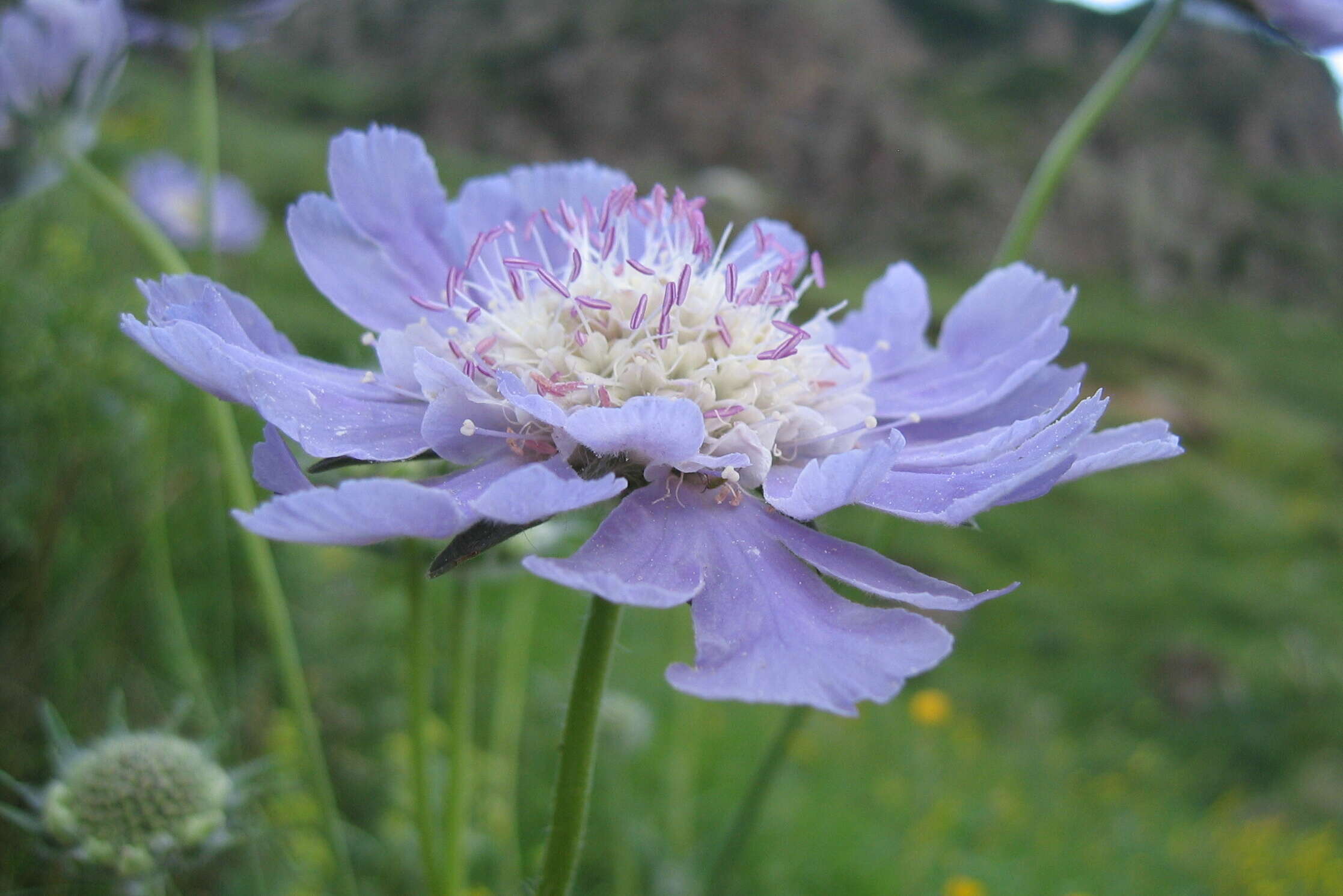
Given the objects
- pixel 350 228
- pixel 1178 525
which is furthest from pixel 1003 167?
pixel 350 228

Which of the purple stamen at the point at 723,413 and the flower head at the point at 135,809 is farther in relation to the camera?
the flower head at the point at 135,809

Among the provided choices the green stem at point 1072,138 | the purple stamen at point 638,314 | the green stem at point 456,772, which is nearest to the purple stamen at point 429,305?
the purple stamen at point 638,314

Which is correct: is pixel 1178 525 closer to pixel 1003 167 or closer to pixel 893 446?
pixel 1003 167

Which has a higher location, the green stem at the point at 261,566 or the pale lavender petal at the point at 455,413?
the pale lavender petal at the point at 455,413

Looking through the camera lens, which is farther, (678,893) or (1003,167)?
(1003,167)

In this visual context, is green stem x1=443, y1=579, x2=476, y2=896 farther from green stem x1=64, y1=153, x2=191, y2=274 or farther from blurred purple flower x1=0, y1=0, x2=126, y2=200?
blurred purple flower x1=0, y1=0, x2=126, y2=200

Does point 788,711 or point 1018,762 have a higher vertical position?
point 788,711

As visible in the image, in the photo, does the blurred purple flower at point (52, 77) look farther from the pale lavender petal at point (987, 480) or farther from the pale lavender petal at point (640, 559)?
the pale lavender petal at point (987, 480)
